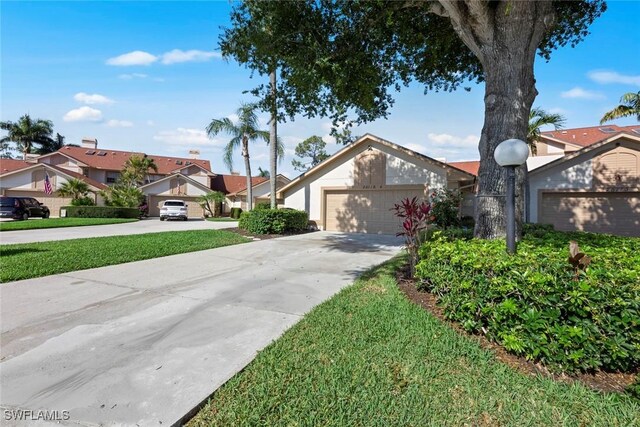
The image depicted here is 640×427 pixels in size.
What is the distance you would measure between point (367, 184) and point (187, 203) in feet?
77.6

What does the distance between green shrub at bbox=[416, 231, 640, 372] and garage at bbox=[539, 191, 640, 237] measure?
1171 centimetres

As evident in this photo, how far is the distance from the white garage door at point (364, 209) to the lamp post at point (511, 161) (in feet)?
35.8

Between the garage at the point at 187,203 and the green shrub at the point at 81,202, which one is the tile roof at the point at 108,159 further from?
the green shrub at the point at 81,202

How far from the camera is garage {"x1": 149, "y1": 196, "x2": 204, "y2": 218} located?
3219cm

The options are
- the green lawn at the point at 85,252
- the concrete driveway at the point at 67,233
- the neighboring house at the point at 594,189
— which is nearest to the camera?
the green lawn at the point at 85,252

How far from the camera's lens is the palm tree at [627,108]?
45.4ft

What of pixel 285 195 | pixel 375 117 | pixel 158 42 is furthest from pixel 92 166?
pixel 375 117

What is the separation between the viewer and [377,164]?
51.3 ft

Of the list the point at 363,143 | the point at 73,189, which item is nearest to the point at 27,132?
the point at 73,189

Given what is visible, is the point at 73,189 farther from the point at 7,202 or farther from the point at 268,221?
the point at 268,221

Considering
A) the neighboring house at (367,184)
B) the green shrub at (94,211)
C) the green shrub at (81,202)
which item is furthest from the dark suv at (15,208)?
the neighboring house at (367,184)

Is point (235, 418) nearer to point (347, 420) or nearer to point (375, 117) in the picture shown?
point (347, 420)

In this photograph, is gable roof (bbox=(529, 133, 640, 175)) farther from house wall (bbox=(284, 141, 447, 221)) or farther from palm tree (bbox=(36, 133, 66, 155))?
palm tree (bbox=(36, 133, 66, 155))

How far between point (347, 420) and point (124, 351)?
2470mm
